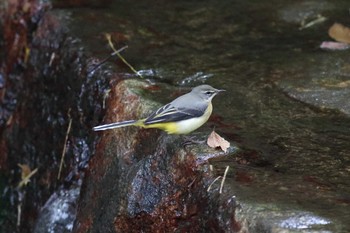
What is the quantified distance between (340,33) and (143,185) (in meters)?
3.00

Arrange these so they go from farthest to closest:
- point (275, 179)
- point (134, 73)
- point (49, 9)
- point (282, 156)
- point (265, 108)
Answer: point (49, 9) → point (134, 73) → point (265, 108) → point (282, 156) → point (275, 179)

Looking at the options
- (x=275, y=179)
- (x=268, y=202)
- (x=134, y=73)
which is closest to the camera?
(x=268, y=202)

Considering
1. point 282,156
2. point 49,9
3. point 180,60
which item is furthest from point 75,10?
point 282,156

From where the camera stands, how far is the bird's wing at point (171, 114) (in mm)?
5672

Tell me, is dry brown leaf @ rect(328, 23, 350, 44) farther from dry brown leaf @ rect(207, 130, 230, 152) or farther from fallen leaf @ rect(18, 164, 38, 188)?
fallen leaf @ rect(18, 164, 38, 188)

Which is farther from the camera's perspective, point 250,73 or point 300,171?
point 250,73

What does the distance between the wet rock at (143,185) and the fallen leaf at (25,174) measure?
1.43 meters

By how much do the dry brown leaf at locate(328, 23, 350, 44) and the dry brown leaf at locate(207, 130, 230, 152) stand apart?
9.16 feet

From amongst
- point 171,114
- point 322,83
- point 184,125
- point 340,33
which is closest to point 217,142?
point 184,125

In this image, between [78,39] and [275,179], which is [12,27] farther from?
[275,179]

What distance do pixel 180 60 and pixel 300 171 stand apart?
256cm

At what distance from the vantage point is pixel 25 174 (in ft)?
27.6

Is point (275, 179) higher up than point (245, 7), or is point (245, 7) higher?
point (275, 179)

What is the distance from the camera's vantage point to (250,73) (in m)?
7.32
